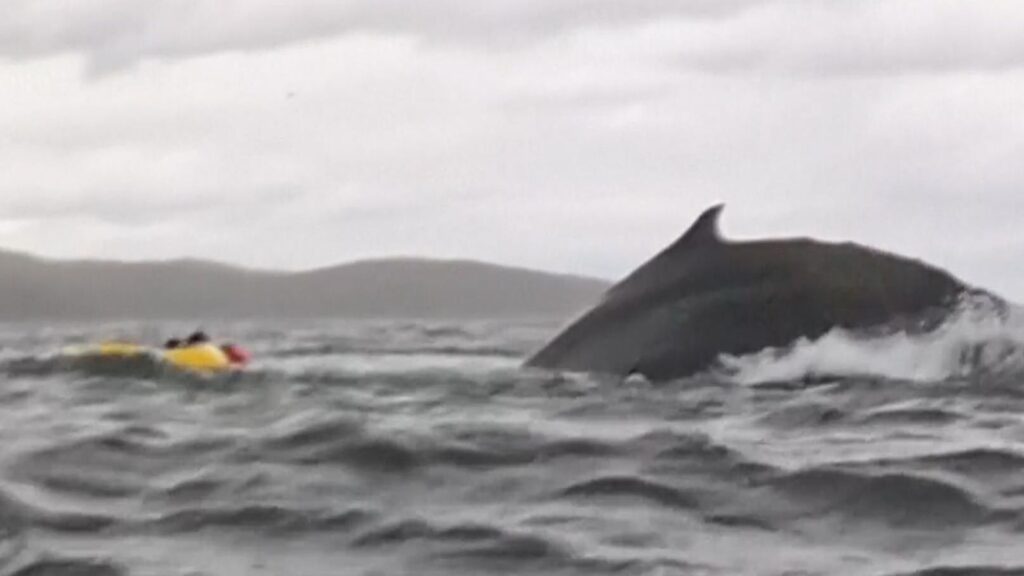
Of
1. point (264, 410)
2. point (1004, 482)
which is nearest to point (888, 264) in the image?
point (264, 410)

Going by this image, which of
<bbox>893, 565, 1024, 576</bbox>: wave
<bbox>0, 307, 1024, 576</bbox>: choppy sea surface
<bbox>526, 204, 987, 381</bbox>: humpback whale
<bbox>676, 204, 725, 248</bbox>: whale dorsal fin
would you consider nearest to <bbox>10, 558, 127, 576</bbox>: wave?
<bbox>0, 307, 1024, 576</bbox>: choppy sea surface

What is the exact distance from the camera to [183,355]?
19.6 meters

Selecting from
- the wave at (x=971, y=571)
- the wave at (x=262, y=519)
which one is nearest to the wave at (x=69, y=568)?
the wave at (x=262, y=519)

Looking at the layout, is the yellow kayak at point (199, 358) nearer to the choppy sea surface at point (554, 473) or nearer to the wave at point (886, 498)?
the choppy sea surface at point (554, 473)

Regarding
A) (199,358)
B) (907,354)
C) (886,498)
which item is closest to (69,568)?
(886,498)

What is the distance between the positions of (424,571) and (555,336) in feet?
31.6

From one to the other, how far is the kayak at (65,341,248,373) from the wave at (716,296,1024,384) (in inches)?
224

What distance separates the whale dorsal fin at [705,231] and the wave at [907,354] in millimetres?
951

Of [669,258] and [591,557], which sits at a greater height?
[669,258]

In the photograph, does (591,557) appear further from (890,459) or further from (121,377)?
(121,377)

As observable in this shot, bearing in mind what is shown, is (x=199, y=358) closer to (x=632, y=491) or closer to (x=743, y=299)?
(x=743, y=299)

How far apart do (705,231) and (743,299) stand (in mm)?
645

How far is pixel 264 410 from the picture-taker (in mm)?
14055

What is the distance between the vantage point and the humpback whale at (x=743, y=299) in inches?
621
